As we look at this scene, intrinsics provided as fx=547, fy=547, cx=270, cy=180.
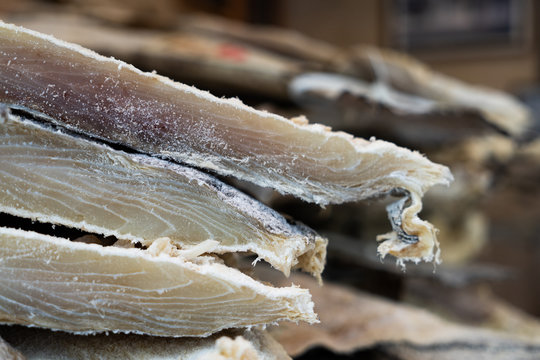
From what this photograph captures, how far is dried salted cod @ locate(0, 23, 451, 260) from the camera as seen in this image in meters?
0.63

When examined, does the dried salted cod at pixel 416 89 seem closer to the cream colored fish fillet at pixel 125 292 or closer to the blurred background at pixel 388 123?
the blurred background at pixel 388 123

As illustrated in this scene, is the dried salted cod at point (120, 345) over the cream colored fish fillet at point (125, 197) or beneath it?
beneath

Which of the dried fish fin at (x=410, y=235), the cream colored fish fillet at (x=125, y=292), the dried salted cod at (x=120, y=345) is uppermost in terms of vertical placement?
the dried fish fin at (x=410, y=235)

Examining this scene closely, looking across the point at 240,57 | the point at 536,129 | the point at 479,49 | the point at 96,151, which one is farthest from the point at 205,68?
the point at 479,49

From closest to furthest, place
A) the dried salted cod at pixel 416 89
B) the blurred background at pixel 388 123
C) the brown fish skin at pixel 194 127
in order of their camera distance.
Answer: the brown fish skin at pixel 194 127
the blurred background at pixel 388 123
the dried salted cod at pixel 416 89

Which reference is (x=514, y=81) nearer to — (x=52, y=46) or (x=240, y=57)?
(x=240, y=57)

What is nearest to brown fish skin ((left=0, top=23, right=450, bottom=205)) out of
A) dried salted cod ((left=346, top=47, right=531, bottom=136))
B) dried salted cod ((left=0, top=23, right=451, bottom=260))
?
dried salted cod ((left=0, top=23, right=451, bottom=260))

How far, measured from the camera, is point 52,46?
0.62m

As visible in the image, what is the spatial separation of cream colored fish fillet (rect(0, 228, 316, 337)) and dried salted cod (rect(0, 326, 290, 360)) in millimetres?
→ 27

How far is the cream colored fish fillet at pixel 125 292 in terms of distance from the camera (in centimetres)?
63

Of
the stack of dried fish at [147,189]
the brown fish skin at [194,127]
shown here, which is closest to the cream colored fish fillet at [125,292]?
the stack of dried fish at [147,189]

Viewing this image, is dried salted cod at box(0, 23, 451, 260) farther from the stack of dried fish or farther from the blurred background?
the blurred background

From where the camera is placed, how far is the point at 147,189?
675mm

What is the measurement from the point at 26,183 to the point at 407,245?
47cm
